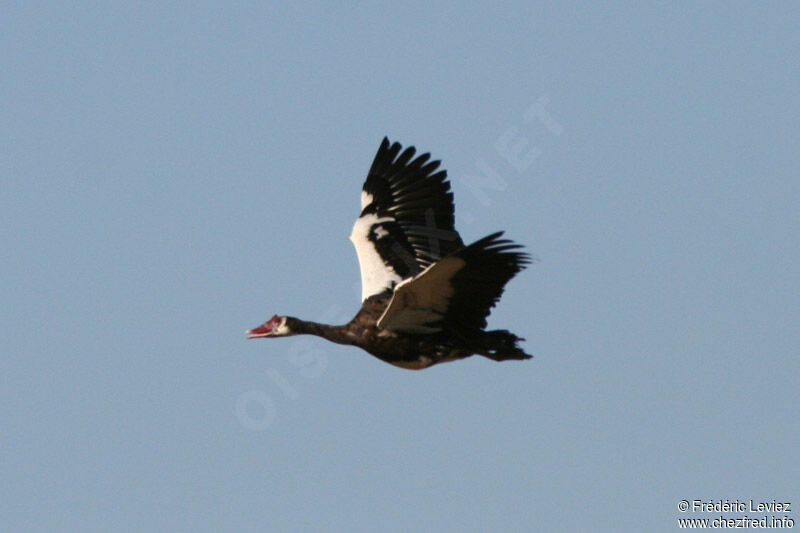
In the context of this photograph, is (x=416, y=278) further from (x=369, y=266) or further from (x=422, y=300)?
(x=369, y=266)

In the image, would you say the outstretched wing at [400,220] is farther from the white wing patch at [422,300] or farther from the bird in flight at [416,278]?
the white wing patch at [422,300]

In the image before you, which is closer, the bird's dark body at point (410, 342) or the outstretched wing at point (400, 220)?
the bird's dark body at point (410, 342)

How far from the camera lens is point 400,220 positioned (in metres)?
14.6

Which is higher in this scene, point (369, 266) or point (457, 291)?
point (369, 266)

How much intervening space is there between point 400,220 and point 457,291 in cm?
287

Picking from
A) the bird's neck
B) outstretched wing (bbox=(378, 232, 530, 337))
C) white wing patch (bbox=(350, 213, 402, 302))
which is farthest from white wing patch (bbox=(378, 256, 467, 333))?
white wing patch (bbox=(350, 213, 402, 302))

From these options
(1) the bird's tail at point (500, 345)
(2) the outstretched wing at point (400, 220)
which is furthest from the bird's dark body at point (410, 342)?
(2) the outstretched wing at point (400, 220)

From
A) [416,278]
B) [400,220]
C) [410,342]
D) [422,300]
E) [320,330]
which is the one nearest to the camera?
[416,278]

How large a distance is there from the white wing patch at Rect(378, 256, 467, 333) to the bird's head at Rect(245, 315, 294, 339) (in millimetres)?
1391

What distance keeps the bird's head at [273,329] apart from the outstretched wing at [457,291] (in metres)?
1.40

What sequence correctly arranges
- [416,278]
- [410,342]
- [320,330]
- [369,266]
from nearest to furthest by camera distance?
[416,278], [410,342], [320,330], [369,266]

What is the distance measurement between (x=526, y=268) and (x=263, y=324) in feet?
12.1

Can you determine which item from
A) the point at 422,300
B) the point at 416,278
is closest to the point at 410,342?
the point at 422,300

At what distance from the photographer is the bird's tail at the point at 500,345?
1262cm
